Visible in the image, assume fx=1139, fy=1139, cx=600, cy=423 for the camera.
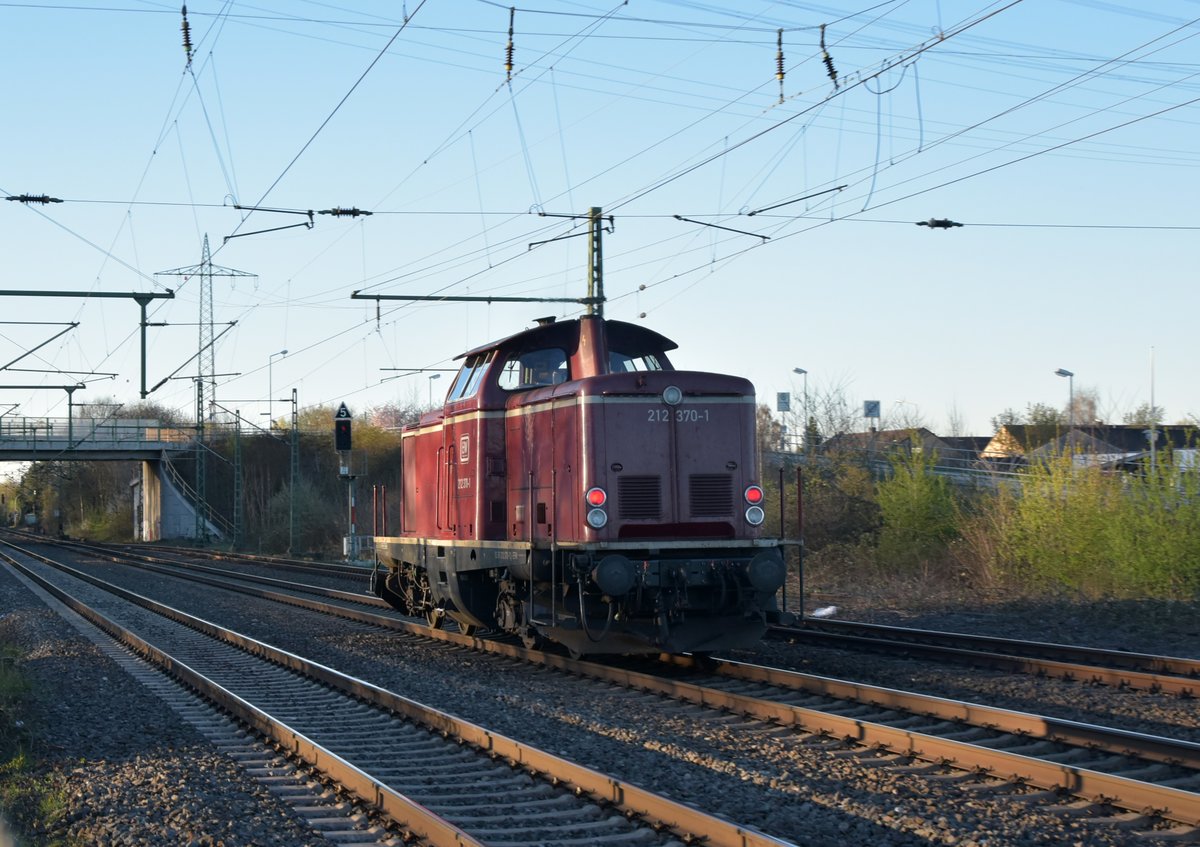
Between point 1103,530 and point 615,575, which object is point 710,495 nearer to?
point 615,575

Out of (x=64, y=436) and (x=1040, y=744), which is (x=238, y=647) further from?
(x=64, y=436)

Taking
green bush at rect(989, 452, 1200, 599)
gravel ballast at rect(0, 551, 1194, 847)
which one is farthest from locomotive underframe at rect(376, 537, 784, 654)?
green bush at rect(989, 452, 1200, 599)

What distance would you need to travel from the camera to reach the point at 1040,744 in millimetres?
7555

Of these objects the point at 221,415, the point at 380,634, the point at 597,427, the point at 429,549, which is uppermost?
the point at 221,415

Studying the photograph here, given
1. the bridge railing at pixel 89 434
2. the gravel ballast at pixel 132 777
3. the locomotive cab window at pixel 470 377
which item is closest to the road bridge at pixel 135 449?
the bridge railing at pixel 89 434

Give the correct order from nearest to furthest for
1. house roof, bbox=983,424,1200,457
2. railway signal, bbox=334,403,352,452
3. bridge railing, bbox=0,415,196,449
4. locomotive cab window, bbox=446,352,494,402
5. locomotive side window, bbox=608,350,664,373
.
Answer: locomotive side window, bbox=608,350,664,373 → locomotive cab window, bbox=446,352,494,402 → house roof, bbox=983,424,1200,457 → railway signal, bbox=334,403,352,452 → bridge railing, bbox=0,415,196,449

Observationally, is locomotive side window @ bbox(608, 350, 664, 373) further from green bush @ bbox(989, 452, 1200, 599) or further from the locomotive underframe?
green bush @ bbox(989, 452, 1200, 599)

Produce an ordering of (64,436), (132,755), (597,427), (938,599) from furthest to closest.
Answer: (64,436)
(938,599)
(597,427)
(132,755)

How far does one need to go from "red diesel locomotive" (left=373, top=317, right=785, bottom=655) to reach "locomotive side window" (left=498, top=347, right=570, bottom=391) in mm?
14

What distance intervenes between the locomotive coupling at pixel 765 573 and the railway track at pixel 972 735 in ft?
2.46

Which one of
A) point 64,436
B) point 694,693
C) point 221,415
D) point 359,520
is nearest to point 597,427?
point 694,693

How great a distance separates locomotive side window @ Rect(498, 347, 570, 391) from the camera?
40.7ft

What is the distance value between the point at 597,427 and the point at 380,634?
6598 mm

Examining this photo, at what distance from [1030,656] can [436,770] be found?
7.07m
